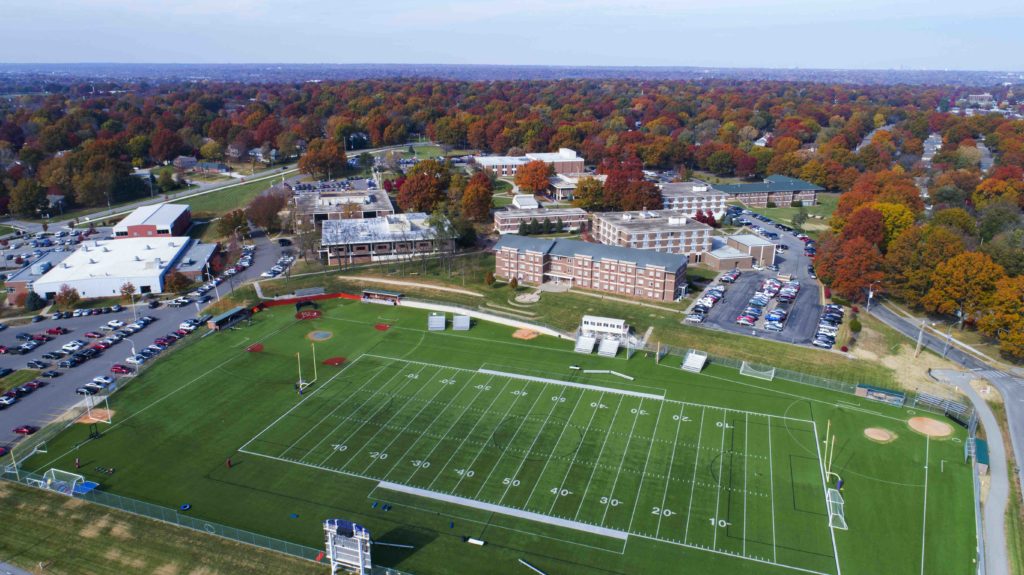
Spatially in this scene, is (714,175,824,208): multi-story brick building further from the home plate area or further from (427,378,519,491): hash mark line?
(427,378,519,491): hash mark line

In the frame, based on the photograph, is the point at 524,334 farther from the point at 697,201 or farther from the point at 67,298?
the point at 697,201

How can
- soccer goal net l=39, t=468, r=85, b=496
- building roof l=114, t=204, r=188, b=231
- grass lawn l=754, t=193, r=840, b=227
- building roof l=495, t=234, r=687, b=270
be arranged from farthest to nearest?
grass lawn l=754, t=193, r=840, b=227, building roof l=114, t=204, r=188, b=231, building roof l=495, t=234, r=687, b=270, soccer goal net l=39, t=468, r=85, b=496

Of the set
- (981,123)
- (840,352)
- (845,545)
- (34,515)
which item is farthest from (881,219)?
(981,123)

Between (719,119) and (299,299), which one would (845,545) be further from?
(719,119)

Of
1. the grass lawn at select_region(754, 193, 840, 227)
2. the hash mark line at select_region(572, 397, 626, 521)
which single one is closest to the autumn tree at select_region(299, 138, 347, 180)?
the grass lawn at select_region(754, 193, 840, 227)

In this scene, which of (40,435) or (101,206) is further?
(101,206)

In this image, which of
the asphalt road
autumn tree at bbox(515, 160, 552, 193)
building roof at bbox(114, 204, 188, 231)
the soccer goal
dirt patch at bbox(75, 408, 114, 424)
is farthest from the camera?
autumn tree at bbox(515, 160, 552, 193)
